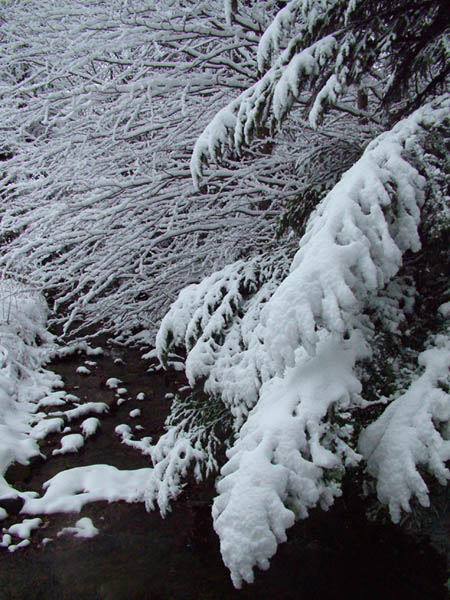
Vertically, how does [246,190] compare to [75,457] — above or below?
above

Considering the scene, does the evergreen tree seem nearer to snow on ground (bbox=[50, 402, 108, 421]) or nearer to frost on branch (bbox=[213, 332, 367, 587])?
frost on branch (bbox=[213, 332, 367, 587])

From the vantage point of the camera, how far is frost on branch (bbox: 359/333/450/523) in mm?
1408

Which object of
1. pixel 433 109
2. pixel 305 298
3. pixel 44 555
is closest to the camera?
pixel 305 298

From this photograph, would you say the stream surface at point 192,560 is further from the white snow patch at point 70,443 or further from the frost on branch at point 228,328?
the frost on branch at point 228,328

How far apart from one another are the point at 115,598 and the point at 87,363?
178 inches

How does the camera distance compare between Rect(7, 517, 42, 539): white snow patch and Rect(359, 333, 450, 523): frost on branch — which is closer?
Rect(359, 333, 450, 523): frost on branch

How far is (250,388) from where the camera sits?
215 cm

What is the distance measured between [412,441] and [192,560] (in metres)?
2.56

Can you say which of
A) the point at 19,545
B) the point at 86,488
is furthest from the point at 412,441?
the point at 86,488

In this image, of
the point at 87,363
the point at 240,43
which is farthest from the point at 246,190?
the point at 87,363

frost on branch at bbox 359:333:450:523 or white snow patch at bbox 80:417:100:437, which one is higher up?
frost on branch at bbox 359:333:450:523

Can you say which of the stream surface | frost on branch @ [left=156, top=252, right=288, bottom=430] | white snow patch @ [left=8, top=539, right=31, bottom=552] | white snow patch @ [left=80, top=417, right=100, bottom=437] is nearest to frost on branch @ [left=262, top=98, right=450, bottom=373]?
frost on branch @ [left=156, top=252, right=288, bottom=430]

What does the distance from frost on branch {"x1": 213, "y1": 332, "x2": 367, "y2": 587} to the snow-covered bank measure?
134 inches

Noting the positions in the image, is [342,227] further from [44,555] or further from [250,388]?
[44,555]
